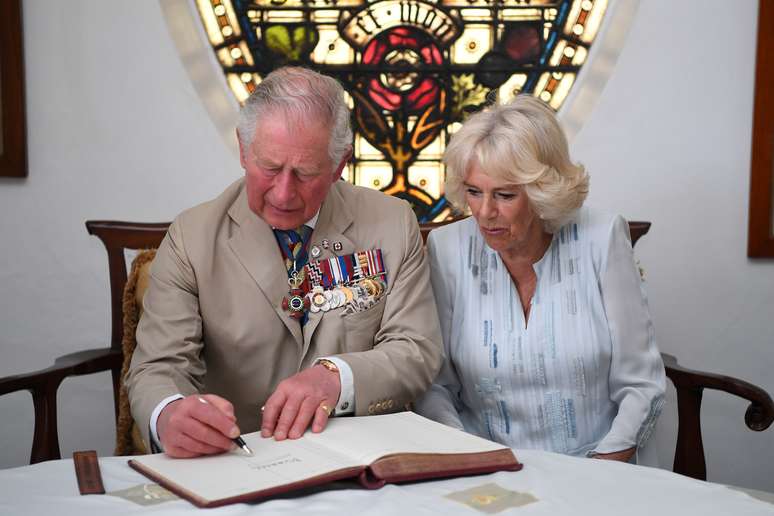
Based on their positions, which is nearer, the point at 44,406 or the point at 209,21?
the point at 44,406

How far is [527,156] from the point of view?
2225mm

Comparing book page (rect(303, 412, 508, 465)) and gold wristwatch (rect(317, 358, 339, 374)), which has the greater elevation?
gold wristwatch (rect(317, 358, 339, 374))

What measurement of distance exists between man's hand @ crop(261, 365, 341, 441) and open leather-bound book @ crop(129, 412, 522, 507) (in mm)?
22

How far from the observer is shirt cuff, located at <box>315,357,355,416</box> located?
182 centimetres

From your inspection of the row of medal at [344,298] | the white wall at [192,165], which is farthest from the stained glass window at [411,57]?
the row of medal at [344,298]

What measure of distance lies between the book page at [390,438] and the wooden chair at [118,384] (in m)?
1.06

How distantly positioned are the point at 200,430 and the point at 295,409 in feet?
0.64

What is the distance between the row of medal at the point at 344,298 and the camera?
214cm

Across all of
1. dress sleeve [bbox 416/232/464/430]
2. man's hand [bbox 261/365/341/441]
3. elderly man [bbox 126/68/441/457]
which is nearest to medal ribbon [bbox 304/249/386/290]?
elderly man [bbox 126/68/441/457]

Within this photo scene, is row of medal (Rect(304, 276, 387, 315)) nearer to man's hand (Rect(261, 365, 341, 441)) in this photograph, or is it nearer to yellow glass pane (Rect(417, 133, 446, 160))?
man's hand (Rect(261, 365, 341, 441))

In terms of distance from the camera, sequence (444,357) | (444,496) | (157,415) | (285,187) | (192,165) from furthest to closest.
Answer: (192,165) → (444,357) → (285,187) → (157,415) → (444,496)

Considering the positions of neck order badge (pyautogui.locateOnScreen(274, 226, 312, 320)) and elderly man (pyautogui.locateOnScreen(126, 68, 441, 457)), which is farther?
neck order badge (pyautogui.locateOnScreen(274, 226, 312, 320))

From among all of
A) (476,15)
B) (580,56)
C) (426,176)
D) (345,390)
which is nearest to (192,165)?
(426,176)

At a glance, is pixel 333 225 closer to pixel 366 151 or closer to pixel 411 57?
pixel 366 151
